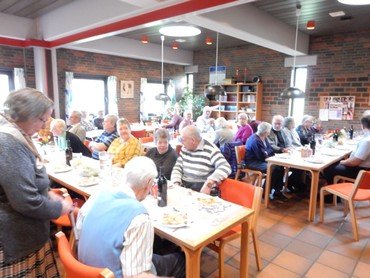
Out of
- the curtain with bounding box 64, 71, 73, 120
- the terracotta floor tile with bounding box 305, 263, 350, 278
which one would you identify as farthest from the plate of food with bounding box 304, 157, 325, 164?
the curtain with bounding box 64, 71, 73, 120

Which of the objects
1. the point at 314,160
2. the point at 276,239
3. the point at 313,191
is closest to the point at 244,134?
the point at 314,160

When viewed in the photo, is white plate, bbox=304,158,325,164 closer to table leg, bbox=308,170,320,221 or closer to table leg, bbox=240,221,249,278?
table leg, bbox=308,170,320,221

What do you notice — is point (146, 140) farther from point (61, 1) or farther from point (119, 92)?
point (119, 92)

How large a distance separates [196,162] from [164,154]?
400mm

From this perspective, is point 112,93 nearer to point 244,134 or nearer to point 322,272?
point 244,134

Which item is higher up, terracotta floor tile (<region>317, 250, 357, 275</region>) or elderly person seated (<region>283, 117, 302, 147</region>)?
elderly person seated (<region>283, 117, 302, 147</region>)

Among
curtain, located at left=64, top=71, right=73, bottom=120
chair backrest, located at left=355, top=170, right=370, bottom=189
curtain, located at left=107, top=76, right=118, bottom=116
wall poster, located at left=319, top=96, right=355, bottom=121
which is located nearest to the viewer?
chair backrest, located at left=355, top=170, right=370, bottom=189

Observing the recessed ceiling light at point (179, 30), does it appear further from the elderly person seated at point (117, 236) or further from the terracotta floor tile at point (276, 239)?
the elderly person seated at point (117, 236)

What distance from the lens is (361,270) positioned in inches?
94.8

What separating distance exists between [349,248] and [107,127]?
10.4 feet

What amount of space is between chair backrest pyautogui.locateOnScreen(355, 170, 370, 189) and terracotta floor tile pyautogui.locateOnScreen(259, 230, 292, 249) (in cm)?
90

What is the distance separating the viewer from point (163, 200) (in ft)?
6.45

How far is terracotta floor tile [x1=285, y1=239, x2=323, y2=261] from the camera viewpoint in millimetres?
2619

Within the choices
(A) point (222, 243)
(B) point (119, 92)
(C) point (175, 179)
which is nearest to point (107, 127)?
(C) point (175, 179)
